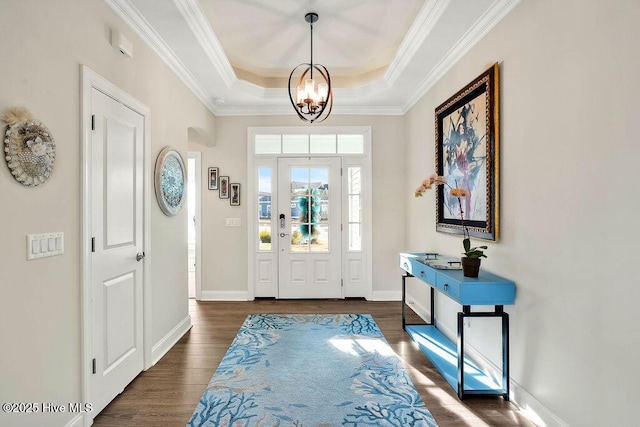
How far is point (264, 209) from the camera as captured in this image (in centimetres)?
478

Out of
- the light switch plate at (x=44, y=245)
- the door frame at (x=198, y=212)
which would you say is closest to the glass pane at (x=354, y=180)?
the door frame at (x=198, y=212)

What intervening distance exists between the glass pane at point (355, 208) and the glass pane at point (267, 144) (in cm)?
129

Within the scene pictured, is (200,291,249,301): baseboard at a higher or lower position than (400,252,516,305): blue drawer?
lower

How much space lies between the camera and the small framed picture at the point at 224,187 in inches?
186

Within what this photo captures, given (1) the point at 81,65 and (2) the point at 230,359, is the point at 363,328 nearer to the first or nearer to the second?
(2) the point at 230,359

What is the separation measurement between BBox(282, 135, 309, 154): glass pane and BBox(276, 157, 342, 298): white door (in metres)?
0.13

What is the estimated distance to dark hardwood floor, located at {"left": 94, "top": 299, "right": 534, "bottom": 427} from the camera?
2.07 m

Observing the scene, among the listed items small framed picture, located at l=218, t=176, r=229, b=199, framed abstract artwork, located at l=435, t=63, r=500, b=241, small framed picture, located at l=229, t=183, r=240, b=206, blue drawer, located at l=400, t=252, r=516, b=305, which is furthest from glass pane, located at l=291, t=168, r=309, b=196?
blue drawer, located at l=400, t=252, r=516, b=305

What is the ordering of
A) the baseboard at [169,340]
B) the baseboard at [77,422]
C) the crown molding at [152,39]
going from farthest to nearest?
the baseboard at [169,340] → the crown molding at [152,39] → the baseboard at [77,422]

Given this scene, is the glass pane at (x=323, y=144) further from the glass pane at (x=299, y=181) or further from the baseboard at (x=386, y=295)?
the baseboard at (x=386, y=295)

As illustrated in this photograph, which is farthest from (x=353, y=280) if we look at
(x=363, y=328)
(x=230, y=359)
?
(x=230, y=359)

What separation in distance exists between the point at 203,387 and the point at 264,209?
2.70 meters

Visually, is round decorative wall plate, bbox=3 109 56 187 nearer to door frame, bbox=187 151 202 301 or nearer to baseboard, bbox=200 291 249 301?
door frame, bbox=187 151 202 301

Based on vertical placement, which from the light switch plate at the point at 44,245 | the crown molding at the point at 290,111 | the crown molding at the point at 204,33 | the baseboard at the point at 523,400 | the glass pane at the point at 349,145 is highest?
the crown molding at the point at 204,33
